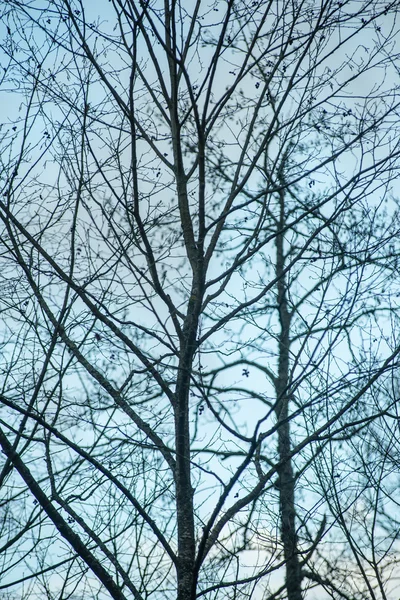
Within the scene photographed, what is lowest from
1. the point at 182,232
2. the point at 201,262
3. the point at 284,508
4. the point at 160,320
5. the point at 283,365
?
the point at 284,508

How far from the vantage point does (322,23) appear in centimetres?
442

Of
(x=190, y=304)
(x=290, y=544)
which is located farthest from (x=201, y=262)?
(x=290, y=544)

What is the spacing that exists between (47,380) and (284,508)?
2.05m

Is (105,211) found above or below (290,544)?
above

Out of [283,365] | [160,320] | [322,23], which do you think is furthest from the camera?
[283,365]

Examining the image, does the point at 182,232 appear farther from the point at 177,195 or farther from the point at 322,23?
the point at 322,23

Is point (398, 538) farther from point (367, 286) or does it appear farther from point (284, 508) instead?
point (367, 286)

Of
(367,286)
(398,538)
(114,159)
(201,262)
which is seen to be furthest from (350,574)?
(114,159)

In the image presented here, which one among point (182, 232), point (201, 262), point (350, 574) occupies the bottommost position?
point (350, 574)

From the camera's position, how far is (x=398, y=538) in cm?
519

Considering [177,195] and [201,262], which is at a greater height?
[177,195]

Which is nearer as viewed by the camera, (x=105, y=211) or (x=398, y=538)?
(x=105, y=211)

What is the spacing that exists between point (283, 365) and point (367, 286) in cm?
304

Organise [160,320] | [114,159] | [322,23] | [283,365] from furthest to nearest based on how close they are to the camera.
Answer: [283,365]
[114,159]
[322,23]
[160,320]
